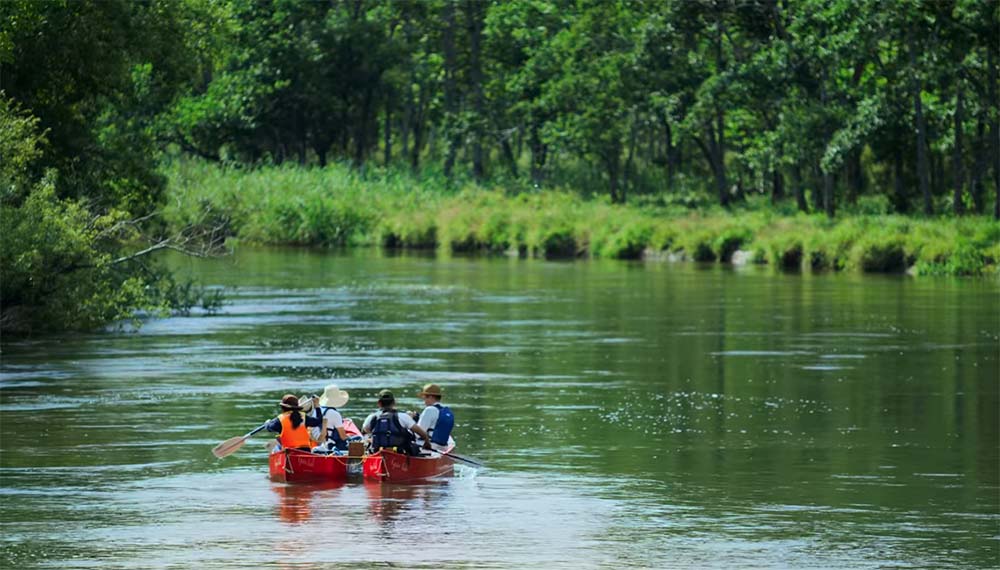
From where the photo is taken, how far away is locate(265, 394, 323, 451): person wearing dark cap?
2250cm

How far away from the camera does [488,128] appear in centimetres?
9906

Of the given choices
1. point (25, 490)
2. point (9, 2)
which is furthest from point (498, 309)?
point (25, 490)

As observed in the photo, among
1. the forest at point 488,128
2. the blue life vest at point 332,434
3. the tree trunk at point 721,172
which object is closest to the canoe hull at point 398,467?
the blue life vest at point 332,434

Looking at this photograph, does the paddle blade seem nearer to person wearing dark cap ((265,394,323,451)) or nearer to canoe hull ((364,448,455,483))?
person wearing dark cap ((265,394,323,451))

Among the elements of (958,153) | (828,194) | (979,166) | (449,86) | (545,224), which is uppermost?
(449,86)

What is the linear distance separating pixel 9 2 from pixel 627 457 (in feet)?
64.7

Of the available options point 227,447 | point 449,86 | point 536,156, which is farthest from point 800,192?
point 227,447

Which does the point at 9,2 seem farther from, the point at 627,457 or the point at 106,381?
the point at 627,457

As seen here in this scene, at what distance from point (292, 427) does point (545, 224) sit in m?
59.1

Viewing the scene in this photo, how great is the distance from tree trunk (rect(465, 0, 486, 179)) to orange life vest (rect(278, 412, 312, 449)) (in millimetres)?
75203

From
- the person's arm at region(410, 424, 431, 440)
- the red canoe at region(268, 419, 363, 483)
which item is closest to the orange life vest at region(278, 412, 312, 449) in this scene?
the red canoe at region(268, 419, 363, 483)

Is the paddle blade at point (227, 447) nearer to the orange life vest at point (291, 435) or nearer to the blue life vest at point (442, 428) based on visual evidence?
the orange life vest at point (291, 435)

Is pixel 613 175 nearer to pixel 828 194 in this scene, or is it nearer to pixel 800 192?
pixel 800 192

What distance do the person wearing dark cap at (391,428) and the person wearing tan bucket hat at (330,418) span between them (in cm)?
58
